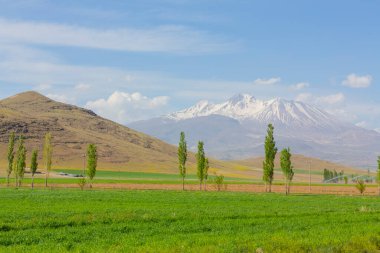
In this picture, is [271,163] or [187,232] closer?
[187,232]

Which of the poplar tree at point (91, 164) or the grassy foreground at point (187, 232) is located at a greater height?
the poplar tree at point (91, 164)

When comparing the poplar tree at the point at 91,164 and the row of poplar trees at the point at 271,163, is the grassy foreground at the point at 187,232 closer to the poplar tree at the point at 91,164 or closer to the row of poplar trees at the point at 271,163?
the row of poplar trees at the point at 271,163

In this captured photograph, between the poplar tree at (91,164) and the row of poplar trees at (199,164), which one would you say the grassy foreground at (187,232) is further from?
the row of poplar trees at (199,164)

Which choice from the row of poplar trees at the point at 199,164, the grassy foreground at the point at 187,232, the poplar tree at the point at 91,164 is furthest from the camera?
the row of poplar trees at the point at 199,164

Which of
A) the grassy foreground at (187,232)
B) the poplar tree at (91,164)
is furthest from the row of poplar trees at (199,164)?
the grassy foreground at (187,232)

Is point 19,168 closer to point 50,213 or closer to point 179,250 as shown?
point 50,213

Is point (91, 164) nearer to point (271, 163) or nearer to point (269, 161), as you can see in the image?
point (269, 161)

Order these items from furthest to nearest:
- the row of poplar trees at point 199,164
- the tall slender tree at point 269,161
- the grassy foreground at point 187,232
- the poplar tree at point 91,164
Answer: the row of poplar trees at point 199,164 < the poplar tree at point 91,164 < the tall slender tree at point 269,161 < the grassy foreground at point 187,232

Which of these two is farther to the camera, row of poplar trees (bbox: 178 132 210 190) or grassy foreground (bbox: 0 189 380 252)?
row of poplar trees (bbox: 178 132 210 190)

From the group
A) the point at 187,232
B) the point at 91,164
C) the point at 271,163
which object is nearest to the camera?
the point at 187,232

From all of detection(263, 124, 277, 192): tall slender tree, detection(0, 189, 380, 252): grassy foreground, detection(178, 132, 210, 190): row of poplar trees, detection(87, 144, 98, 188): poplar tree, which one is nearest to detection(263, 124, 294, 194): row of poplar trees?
detection(263, 124, 277, 192): tall slender tree

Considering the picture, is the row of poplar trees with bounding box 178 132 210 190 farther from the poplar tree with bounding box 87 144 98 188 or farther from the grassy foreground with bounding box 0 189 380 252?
the grassy foreground with bounding box 0 189 380 252

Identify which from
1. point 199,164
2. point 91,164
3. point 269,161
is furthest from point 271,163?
point 91,164

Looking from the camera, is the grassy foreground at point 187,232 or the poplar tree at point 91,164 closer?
the grassy foreground at point 187,232
